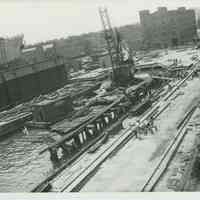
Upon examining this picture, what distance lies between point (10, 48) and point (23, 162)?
1148 inches

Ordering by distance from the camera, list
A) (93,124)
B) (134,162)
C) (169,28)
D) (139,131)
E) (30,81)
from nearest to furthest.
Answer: (134,162) < (139,131) < (93,124) < (30,81) < (169,28)

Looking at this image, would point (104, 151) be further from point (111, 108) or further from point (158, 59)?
point (158, 59)

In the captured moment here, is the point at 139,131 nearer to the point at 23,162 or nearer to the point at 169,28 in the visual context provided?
the point at 23,162

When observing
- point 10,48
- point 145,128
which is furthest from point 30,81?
point 145,128

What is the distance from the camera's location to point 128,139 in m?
13.0

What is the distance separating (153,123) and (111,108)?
3561mm

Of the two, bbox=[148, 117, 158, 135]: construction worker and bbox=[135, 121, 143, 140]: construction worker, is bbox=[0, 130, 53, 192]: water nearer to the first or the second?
bbox=[135, 121, 143, 140]: construction worker

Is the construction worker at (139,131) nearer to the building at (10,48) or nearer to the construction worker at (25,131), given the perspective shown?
the construction worker at (25,131)

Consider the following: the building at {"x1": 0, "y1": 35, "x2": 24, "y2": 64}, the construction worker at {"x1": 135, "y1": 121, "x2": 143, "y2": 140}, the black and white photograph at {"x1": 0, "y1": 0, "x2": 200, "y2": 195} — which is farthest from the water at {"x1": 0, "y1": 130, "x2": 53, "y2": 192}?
the building at {"x1": 0, "y1": 35, "x2": 24, "y2": 64}

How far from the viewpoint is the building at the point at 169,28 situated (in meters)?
43.4

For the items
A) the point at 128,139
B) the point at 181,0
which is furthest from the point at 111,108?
the point at 181,0

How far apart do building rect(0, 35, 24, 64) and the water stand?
19603mm

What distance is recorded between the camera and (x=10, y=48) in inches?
1604

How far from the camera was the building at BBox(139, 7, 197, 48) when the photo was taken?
43.4 meters
